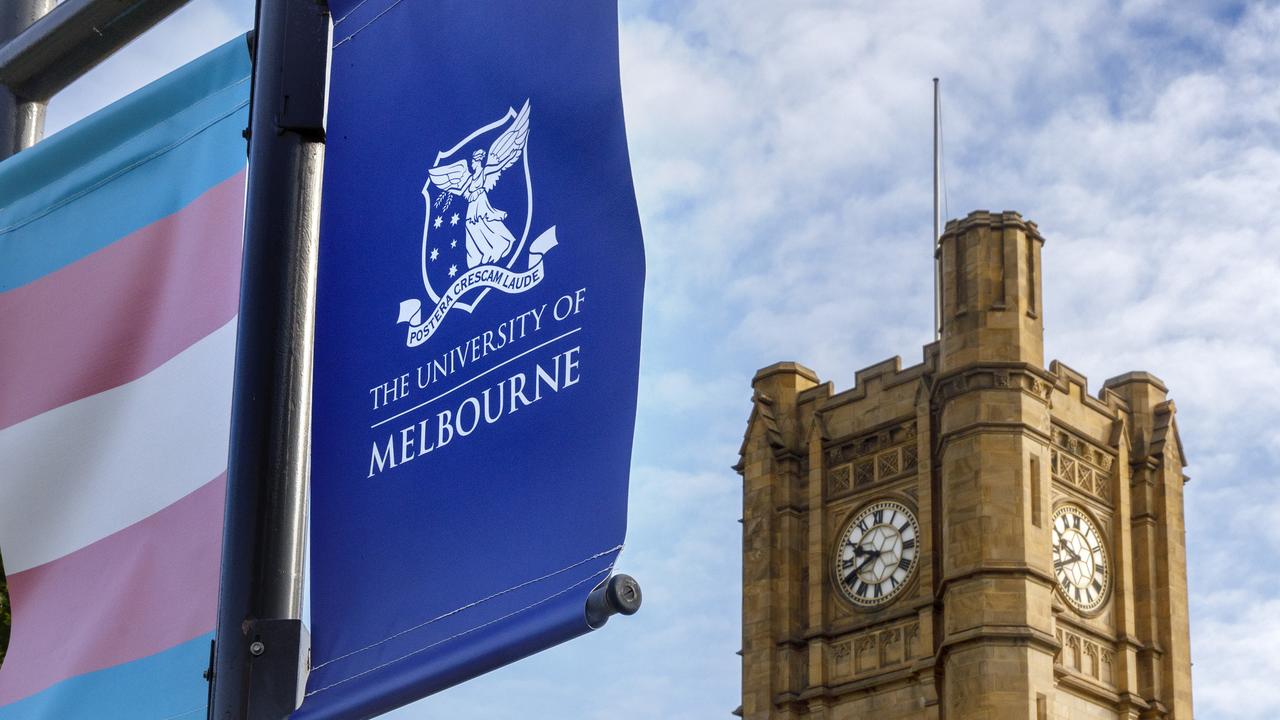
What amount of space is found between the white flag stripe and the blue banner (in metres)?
0.55

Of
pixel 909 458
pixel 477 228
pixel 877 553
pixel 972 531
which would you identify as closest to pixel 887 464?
pixel 909 458

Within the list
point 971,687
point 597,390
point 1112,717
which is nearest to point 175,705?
point 597,390

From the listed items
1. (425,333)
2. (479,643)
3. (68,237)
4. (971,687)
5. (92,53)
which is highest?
(971,687)

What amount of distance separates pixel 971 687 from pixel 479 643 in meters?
47.4

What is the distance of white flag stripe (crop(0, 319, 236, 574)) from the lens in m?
5.25

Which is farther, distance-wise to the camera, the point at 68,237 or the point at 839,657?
the point at 839,657

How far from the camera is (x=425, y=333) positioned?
15.2 ft

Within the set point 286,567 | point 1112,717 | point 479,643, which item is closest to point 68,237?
point 286,567

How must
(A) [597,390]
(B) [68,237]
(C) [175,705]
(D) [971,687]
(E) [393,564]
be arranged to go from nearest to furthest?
1. (A) [597,390]
2. (E) [393,564]
3. (C) [175,705]
4. (B) [68,237]
5. (D) [971,687]

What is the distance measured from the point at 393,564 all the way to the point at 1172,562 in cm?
5242

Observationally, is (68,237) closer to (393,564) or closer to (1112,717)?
(393,564)

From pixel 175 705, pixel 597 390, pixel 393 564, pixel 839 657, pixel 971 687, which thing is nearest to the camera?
pixel 597 390

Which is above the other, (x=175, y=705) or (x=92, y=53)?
(x=92, y=53)

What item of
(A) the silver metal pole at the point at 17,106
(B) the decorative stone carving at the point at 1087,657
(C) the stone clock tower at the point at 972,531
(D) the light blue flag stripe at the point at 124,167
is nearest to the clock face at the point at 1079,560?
(C) the stone clock tower at the point at 972,531
